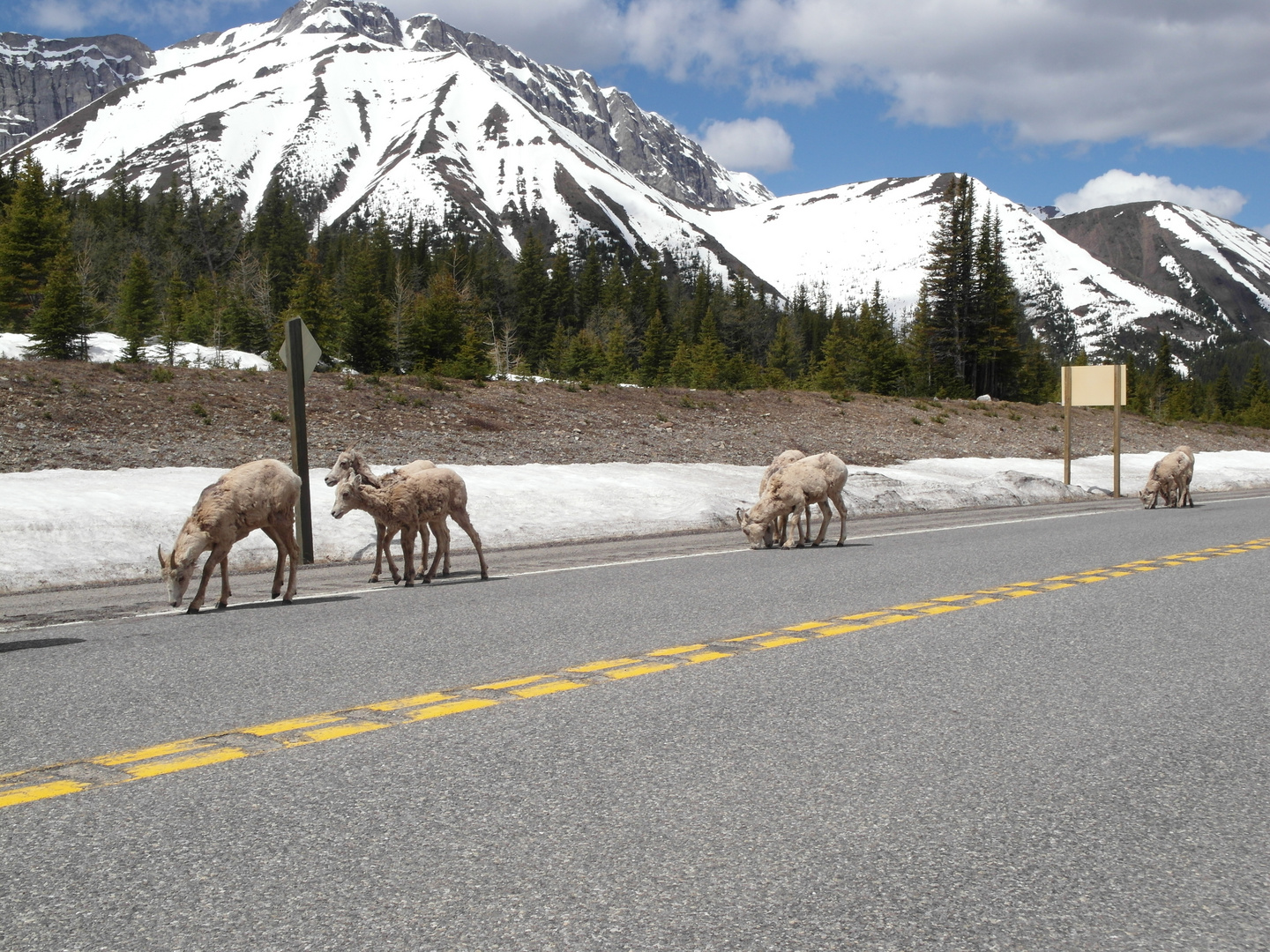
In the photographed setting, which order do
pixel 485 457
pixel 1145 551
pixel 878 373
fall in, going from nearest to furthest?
pixel 1145 551 < pixel 485 457 < pixel 878 373

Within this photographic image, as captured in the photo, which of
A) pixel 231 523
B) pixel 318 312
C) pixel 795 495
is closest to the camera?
pixel 231 523

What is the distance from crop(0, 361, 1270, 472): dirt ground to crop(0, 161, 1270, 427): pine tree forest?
4540mm

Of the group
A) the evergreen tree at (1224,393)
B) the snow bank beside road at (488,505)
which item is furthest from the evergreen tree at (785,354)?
the snow bank beside road at (488,505)

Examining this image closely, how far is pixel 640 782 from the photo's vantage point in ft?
14.5

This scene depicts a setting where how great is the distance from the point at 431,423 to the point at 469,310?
66.2 m

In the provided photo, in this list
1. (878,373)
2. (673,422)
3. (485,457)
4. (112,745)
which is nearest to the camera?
(112,745)

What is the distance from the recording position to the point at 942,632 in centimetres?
786

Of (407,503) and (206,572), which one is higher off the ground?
(407,503)

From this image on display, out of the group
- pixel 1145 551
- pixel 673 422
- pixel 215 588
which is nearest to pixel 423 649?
pixel 215 588

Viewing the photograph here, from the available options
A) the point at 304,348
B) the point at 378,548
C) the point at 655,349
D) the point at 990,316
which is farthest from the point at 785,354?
the point at 378,548

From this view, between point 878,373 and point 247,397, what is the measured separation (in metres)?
54.0

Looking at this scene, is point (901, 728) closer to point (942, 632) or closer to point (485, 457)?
point (942, 632)

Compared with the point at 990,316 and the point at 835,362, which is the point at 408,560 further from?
the point at 835,362

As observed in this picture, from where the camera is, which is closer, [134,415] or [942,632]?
[942,632]
